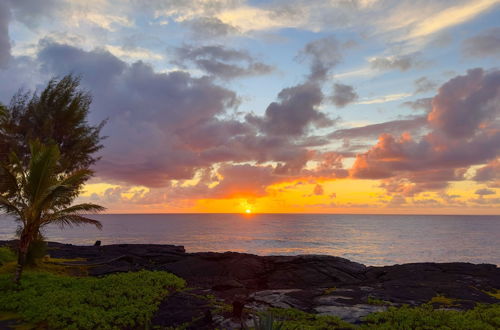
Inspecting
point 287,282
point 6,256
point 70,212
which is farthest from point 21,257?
point 287,282

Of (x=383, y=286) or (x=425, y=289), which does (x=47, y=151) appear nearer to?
(x=383, y=286)

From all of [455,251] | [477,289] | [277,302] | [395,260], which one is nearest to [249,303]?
[277,302]

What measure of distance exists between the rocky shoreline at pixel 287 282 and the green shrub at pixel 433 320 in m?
0.95

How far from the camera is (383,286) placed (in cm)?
2008

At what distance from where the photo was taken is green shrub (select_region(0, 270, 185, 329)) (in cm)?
1296

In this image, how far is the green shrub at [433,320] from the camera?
12500 millimetres

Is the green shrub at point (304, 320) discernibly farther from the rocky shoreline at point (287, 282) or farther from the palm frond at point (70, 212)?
the palm frond at point (70, 212)

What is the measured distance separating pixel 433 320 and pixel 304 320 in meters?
4.71

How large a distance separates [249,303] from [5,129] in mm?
24645

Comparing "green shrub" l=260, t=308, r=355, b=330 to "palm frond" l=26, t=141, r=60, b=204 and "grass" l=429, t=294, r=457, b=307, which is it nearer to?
"grass" l=429, t=294, r=457, b=307

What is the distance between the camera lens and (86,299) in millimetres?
15188

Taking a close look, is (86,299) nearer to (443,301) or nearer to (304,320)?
(304,320)

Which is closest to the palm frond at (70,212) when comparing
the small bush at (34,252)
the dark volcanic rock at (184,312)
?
the small bush at (34,252)

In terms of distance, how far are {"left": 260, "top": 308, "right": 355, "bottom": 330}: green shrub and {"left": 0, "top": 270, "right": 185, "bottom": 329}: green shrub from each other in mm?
5066
